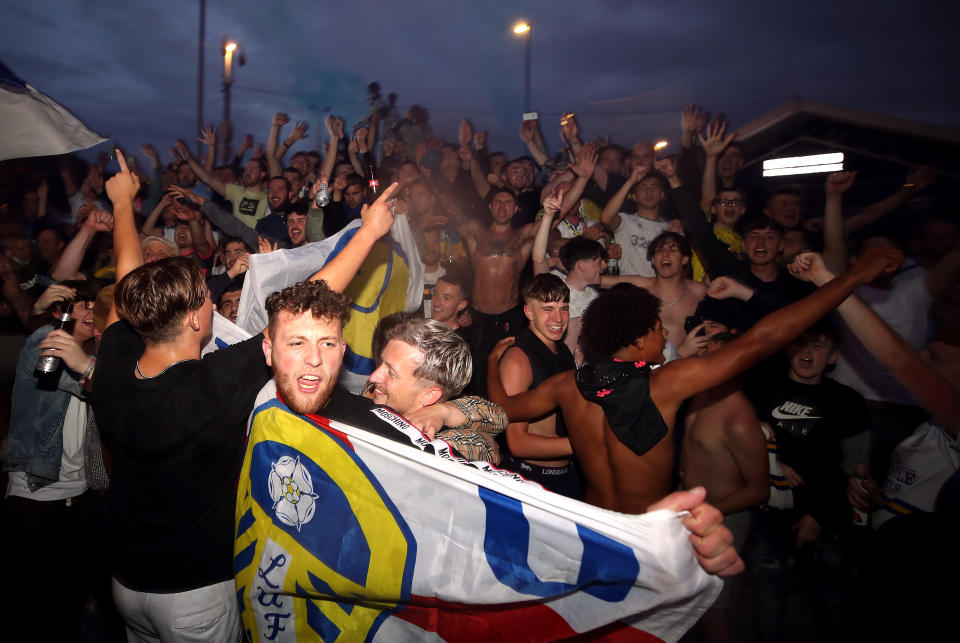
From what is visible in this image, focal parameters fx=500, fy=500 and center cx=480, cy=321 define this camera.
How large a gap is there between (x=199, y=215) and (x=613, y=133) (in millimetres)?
5916

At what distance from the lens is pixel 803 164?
6.40 meters

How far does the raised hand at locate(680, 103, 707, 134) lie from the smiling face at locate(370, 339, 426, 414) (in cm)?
529

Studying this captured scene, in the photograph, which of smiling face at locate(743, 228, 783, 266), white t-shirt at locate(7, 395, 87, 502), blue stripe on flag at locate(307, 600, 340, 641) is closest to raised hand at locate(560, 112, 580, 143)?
smiling face at locate(743, 228, 783, 266)

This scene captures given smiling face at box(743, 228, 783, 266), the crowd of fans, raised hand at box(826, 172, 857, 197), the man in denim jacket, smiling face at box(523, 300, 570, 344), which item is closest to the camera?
the crowd of fans

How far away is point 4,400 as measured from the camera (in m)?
4.46

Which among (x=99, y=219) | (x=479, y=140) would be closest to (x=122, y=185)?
(x=99, y=219)

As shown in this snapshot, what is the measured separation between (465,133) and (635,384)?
6.08 metres

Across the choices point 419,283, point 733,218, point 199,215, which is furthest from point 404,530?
point 199,215

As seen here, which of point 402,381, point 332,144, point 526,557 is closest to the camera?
point 526,557

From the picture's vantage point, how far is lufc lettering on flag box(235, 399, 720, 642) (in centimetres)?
145

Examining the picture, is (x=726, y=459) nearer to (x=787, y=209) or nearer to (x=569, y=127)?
(x=787, y=209)

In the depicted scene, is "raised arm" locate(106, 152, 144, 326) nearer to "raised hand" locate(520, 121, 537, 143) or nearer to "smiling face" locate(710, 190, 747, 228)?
"smiling face" locate(710, 190, 747, 228)

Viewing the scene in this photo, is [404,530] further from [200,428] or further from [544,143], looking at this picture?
[544,143]

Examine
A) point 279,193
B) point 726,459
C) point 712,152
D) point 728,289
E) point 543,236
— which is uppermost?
point 712,152
